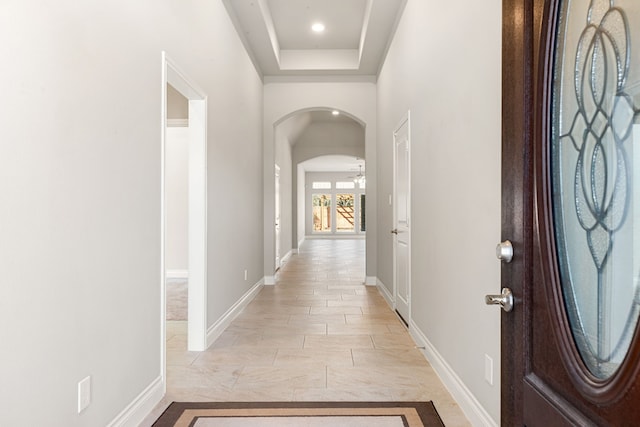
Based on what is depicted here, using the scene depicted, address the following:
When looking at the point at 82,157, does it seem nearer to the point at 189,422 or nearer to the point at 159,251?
the point at 159,251

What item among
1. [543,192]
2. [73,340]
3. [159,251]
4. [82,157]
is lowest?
[73,340]

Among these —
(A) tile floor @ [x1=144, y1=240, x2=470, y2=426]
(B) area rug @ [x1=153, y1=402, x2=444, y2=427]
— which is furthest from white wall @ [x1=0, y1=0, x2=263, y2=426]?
(A) tile floor @ [x1=144, y1=240, x2=470, y2=426]

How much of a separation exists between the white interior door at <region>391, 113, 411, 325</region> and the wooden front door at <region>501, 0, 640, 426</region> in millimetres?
2999

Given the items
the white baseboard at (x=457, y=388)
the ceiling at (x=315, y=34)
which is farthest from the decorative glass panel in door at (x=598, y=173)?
the ceiling at (x=315, y=34)

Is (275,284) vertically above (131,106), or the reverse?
(131,106)

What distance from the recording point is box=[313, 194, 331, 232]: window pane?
60.4 ft

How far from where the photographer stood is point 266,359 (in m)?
3.29

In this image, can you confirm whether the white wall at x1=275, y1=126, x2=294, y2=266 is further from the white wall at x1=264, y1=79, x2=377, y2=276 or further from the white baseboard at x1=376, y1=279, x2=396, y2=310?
the white baseboard at x1=376, y1=279, x2=396, y2=310

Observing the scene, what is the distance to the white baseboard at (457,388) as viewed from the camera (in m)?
2.14

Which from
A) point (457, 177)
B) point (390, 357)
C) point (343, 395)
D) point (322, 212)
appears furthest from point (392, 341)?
point (322, 212)

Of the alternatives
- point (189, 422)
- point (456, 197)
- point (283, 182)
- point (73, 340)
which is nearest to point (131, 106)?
point (73, 340)

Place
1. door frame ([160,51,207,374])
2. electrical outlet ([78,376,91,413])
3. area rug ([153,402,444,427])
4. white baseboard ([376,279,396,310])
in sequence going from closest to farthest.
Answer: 1. electrical outlet ([78,376,91,413])
2. area rug ([153,402,444,427])
3. door frame ([160,51,207,374])
4. white baseboard ([376,279,396,310])

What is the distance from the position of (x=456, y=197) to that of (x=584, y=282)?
1790mm

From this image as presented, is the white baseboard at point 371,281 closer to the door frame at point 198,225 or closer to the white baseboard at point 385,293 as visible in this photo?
the white baseboard at point 385,293
